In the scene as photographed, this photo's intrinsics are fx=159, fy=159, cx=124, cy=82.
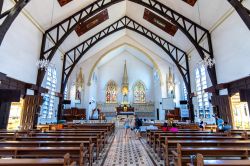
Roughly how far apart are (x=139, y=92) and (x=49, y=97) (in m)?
12.3

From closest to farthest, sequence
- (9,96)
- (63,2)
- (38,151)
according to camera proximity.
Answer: (38,151) → (9,96) → (63,2)

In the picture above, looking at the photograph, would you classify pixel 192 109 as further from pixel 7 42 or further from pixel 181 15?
pixel 7 42

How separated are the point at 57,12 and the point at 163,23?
774 centimetres

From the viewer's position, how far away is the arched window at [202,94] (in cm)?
1168

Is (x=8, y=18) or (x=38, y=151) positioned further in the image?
(x=8, y=18)

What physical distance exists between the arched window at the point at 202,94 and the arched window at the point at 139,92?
9.48 meters

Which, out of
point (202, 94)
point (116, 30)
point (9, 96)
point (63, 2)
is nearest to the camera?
point (9, 96)

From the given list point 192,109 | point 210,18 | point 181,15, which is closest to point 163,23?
point 181,15

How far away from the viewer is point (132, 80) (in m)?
22.0

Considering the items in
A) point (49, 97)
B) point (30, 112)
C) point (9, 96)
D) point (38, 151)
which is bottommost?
point (38, 151)

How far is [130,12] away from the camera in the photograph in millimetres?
13867

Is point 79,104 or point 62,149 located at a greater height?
point 79,104

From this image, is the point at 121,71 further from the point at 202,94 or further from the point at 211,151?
the point at 211,151

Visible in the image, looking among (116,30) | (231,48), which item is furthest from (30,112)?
(231,48)
